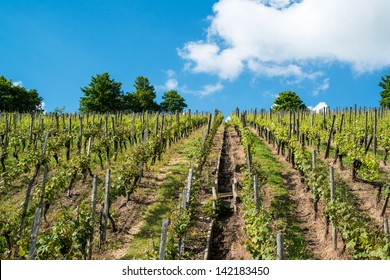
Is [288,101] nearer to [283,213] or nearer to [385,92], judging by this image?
[385,92]

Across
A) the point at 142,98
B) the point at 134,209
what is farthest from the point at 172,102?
the point at 134,209

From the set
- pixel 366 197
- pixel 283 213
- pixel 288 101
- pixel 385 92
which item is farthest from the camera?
pixel 288 101

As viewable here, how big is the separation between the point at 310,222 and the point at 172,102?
225 ft

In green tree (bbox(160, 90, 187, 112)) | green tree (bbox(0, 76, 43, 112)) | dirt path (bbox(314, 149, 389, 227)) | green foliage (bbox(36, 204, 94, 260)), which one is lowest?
green foliage (bbox(36, 204, 94, 260))

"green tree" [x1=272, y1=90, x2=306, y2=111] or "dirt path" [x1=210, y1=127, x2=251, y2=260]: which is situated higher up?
"green tree" [x1=272, y1=90, x2=306, y2=111]

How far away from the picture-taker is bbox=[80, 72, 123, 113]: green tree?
2432 inches

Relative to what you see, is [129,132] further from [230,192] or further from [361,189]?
[361,189]

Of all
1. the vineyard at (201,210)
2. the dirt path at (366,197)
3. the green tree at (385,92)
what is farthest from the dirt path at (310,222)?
the green tree at (385,92)

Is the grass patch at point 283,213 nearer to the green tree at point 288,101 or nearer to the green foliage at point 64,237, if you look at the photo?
the green foliage at point 64,237

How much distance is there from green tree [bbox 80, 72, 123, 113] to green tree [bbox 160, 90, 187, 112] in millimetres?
14931

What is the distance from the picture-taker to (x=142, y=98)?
70625 mm

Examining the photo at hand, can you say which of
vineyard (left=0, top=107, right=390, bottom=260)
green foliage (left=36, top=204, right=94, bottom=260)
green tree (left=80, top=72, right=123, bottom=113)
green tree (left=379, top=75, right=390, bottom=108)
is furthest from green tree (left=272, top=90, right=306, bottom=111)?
green foliage (left=36, top=204, right=94, bottom=260)

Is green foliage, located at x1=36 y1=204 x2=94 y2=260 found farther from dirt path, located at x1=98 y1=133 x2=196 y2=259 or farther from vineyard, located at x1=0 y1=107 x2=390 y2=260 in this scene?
dirt path, located at x1=98 y1=133 x2=196 y2=259

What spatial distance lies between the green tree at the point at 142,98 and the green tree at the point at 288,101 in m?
24.5
